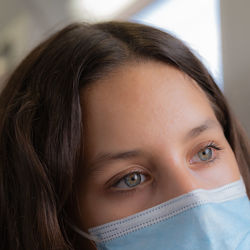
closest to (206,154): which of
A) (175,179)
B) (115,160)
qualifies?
(175,179)

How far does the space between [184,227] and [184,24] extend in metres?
1.31

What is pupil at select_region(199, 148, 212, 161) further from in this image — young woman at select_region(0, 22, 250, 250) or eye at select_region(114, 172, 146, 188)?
eye at select_region(114, 172, 146, 188)

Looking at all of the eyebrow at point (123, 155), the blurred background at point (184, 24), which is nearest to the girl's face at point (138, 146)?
the eyebrow at point (123, 155)

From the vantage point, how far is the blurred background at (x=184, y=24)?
171cm

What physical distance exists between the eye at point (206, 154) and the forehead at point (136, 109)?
3.7 inches

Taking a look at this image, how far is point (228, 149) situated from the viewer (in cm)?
122

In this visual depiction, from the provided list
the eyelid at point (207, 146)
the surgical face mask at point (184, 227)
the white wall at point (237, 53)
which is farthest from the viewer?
the white wall at point (237, 53)

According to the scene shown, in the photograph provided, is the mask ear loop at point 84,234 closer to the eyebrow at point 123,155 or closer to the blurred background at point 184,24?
the eyebrow at point 123,155

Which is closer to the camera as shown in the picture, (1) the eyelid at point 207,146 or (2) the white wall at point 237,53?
(1) the eyelid at point 207,146

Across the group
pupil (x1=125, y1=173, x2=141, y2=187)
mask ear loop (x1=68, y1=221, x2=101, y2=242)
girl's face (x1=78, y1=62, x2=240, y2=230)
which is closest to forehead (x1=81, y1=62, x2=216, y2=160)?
girl's face (x1=78, y1=62, x2=240, y2=230)

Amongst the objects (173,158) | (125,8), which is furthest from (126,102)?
(125,8)

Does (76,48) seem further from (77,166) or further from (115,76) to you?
(77,166)

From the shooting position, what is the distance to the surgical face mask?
0.99 m

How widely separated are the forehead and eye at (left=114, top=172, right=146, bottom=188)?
105mm
